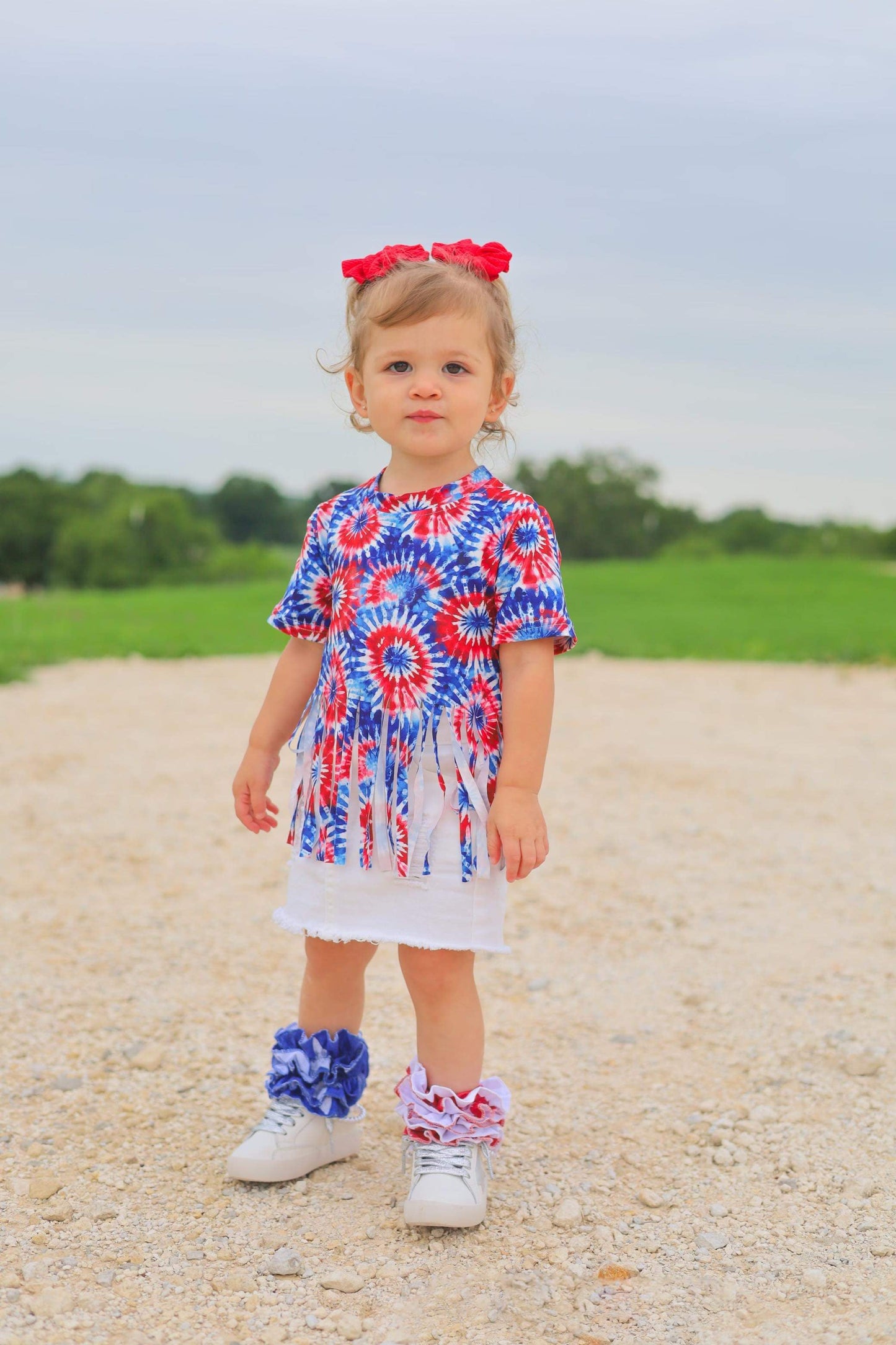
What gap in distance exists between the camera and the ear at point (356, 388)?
225 cm

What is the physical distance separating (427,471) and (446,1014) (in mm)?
916

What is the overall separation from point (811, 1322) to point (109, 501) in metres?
35.5

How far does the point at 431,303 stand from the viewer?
6.87ft

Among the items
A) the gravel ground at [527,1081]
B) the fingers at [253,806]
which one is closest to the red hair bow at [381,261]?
the fingers at [253,806]

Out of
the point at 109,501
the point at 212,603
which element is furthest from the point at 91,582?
the point at 212,603

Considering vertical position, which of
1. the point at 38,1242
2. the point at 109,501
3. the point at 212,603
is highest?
the point at 109,501

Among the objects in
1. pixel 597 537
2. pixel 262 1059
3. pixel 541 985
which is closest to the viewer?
pixel 262 1059

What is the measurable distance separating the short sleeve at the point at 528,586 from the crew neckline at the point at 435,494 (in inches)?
3.9

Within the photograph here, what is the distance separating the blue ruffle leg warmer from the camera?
2.32 meters

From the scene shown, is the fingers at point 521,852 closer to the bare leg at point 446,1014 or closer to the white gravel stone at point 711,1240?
the bare leg at point 446,1014

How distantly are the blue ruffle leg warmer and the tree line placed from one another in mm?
16698

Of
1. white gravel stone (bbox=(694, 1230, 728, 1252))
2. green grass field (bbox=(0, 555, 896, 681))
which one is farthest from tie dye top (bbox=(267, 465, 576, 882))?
green grass field (bbox=(0, 555, 896, 681))

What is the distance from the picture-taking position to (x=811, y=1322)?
1.91 meters

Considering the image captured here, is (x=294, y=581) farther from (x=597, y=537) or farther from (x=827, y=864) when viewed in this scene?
(x=597, y=537)
